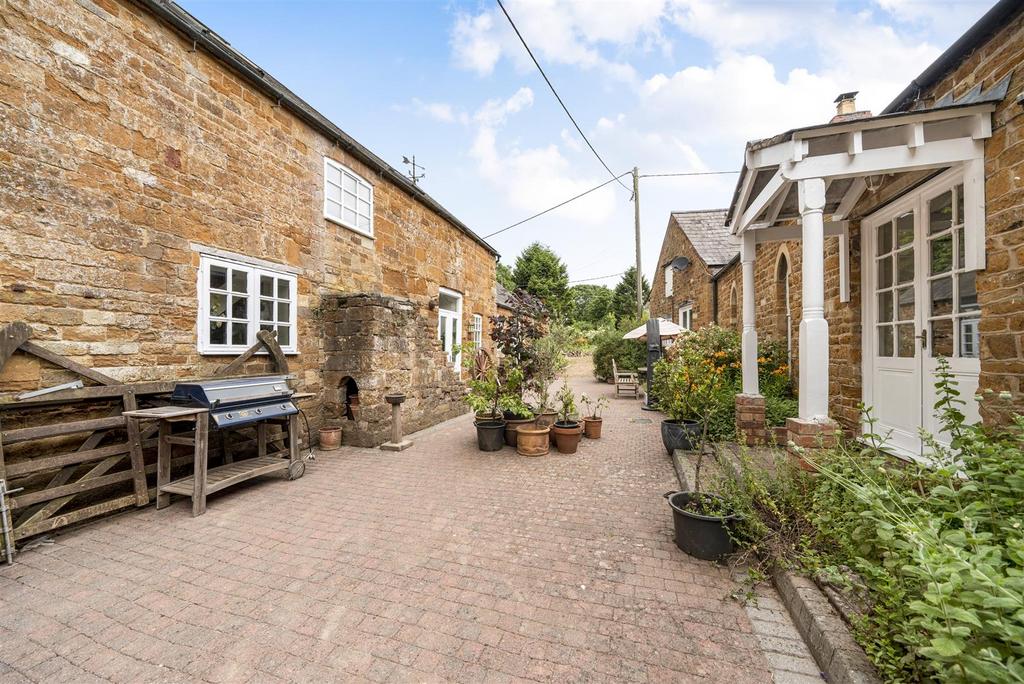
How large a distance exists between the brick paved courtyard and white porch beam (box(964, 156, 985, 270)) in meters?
3.22

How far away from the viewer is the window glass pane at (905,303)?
4148 millimetres

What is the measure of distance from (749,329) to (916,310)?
64.0 inches

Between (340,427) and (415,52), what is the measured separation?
6.80 metres

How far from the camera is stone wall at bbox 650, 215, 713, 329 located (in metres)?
12.9

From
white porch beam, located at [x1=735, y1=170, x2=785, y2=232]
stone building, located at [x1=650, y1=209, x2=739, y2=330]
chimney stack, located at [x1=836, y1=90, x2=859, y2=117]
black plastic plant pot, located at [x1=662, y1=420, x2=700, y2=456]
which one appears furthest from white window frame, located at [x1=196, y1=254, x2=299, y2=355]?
stone building, located at [x1=650, y1=209, x2=739, y2=330]

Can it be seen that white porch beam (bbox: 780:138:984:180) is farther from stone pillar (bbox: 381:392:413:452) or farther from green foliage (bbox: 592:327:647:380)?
green foliage (bbox: 592:327:647:380)

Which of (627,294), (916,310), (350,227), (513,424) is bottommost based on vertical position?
(513,424)

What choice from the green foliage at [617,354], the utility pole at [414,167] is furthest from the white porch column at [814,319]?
the utility pole at [414,167]

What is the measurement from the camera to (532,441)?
19.3ft

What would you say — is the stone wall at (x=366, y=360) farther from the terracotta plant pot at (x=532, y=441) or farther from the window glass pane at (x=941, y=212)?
the window glass pane at (x=941, y=212)

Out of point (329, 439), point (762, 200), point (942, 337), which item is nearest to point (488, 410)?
point (329, 439)

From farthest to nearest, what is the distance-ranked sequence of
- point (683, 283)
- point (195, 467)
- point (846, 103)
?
point (683, 283) < point (846, 103) < point (195, 467)

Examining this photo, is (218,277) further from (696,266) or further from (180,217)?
(696,266)

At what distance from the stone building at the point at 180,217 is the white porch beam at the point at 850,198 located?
6658 millimetres
